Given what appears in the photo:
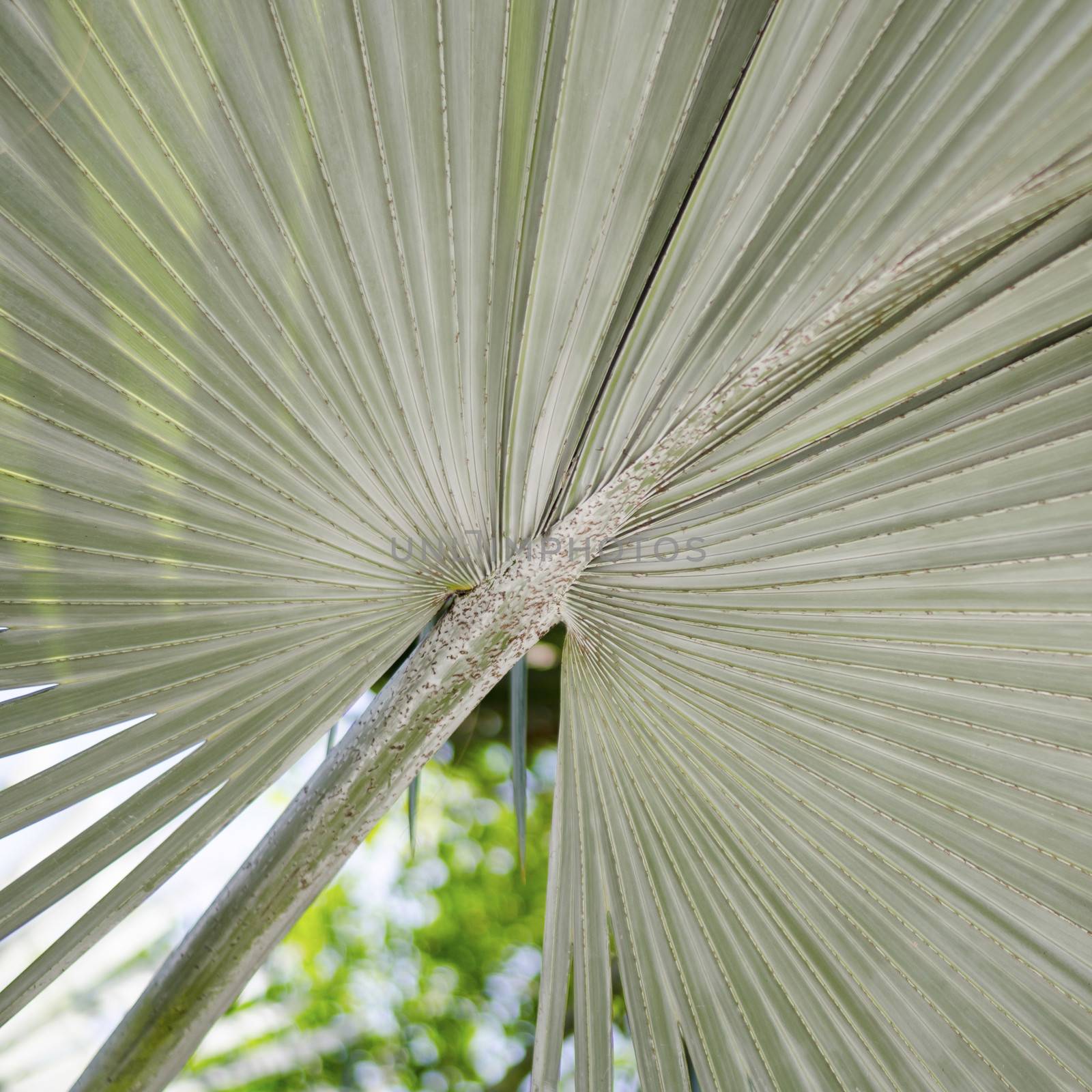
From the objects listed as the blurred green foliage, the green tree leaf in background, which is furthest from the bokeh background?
the green tree leaf in background

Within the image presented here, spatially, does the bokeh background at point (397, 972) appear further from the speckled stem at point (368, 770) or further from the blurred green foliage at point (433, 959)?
the speckled stem at point (368, 770)

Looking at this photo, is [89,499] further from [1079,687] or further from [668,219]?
[1079,687]

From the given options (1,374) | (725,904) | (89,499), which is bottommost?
(725,904)

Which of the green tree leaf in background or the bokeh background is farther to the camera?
the bokeh background

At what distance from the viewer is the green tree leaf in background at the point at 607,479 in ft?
2.35

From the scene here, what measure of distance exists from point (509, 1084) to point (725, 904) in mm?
2805

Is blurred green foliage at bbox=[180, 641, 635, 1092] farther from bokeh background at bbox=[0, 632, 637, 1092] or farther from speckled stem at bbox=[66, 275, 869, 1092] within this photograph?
speckled stem at bbox=[66, 275, 869, 1092]

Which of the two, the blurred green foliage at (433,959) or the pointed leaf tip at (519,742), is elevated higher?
the pointed leaf tip at (519,742)

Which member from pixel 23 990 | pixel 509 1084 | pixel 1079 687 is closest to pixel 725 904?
pixel 1079 687

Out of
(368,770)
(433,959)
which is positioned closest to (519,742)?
(368,770)

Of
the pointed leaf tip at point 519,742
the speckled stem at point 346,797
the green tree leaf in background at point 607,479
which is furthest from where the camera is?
the pointed leaf tip at point 519,742

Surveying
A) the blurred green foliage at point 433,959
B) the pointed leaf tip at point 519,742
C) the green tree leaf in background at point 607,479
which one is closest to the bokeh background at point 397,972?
the blurred green foliage at point 433,959

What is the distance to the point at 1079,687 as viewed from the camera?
0.94m

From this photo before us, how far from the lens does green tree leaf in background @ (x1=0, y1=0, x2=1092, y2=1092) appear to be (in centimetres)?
72
